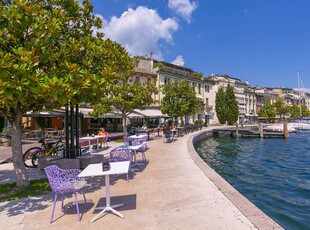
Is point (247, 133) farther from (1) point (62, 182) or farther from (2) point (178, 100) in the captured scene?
(1) point (62, 182)

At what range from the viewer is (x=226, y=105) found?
52.7m

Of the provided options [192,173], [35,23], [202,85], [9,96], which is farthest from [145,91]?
[202,85]

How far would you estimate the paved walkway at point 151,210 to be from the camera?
14.7 ft

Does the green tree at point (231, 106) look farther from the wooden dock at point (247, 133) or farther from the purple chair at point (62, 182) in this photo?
the purple chair at point (62, 182)

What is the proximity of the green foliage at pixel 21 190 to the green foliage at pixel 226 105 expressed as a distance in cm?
4894

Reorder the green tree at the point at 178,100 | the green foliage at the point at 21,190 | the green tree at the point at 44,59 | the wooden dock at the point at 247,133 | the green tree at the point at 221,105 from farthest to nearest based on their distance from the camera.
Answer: the green tree at the point at 221,105 < the wooden dock at the point at 247,133 < the green tree at the point at 178,100 < the green foliage at the point at 21,190 < the green tree at the point at 44,59

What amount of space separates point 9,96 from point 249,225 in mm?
5086

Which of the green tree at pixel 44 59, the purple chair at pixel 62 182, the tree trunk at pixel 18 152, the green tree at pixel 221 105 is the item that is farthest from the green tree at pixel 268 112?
the purple chair at pixel 62 182

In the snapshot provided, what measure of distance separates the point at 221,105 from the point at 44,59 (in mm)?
50649

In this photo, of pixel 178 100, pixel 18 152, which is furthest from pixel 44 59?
pixel 178 100

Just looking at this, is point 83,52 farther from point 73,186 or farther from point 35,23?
point 73,186

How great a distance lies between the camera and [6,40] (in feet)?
17.4

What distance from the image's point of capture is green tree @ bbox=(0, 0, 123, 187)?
Result: 4664 millimetres

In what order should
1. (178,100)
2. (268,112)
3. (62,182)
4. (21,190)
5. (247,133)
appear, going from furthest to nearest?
(268,112) → (247,133) → (178,100) → (21,190) → (62,182)
